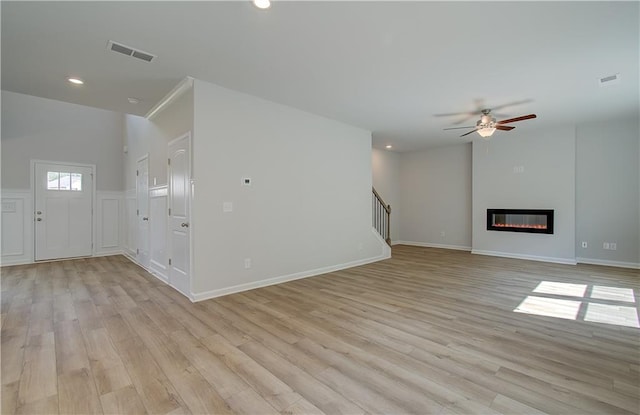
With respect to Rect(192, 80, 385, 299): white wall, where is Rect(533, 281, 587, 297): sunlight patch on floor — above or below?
below

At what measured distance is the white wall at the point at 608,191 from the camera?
527 cm

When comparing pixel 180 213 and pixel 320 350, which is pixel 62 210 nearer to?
pixel 180 213

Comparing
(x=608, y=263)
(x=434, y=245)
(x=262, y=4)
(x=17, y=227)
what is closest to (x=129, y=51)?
(x=262, y=4)

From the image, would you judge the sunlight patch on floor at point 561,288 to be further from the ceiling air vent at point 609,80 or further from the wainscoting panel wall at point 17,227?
the wainscoting panel wall at point 17,227

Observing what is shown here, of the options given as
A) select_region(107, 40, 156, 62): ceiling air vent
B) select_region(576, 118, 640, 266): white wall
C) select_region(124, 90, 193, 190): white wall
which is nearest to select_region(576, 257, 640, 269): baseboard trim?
select_region(576, 118, 640, 266): white wall

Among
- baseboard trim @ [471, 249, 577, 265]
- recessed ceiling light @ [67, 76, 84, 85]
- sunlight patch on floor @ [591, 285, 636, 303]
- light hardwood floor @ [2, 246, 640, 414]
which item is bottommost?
light hardwood floor @ [2, 246, 640, 414]

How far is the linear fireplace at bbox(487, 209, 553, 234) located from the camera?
6062 mm

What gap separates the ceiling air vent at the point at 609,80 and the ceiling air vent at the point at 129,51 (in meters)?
5.41

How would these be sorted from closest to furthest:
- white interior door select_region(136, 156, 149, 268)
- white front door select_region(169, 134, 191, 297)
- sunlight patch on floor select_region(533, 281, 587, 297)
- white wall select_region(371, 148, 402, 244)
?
white front door select_region(169, 134, 191, 297) → sunlight patch on floor select_region(533, 281, 587, 297) → white interior door select_region(136, 156, 149, 268) → white wall select_region(371, 148, 402, 244)

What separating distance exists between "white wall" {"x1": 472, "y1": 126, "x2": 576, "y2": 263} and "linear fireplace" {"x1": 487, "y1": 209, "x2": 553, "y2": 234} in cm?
11

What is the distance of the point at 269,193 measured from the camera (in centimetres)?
426

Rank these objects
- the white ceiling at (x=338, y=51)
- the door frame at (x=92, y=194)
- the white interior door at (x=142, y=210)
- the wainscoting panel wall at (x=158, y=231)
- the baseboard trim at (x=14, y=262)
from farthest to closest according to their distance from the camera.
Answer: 1. the door frame at (x=92, y=194)
2. the baseboard trim at (x=14, y=262)
3. the white interior door at (x=142, y=210)
4. the wainscoting panel wall at (x=158, y=231)
5. the white ceiling at (x=338, y=51)

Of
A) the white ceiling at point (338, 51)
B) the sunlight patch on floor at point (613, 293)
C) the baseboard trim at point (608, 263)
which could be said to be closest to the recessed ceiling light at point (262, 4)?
the white ceiling at point (338, 51)

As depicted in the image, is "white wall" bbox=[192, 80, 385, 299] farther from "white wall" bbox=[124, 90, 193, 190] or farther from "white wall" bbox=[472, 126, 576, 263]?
"white wall" bbox=[472, 126, 576, 263]
